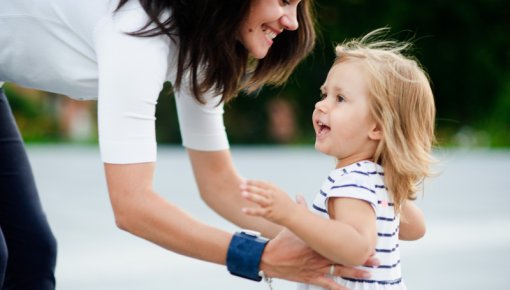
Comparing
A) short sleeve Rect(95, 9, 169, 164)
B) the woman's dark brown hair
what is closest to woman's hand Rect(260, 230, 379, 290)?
short sleeve Rect(95, 9, 169, 164)

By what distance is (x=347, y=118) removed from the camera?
2076mm

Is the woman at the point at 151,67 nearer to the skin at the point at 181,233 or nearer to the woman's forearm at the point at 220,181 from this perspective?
the skin at the point at 181,233

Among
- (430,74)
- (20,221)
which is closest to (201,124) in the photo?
(20,221)

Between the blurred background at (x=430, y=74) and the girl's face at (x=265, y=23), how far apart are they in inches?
360

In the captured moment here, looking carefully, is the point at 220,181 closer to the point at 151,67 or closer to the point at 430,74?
the point at 151,67

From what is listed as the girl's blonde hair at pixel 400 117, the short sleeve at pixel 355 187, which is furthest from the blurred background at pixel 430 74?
the short sleeve at pixel 355 187

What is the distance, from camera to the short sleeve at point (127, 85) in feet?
6.48

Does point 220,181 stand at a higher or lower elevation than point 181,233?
higher

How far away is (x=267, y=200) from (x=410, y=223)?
561 millimetres

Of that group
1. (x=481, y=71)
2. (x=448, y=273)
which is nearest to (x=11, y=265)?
(x=448, y=273)

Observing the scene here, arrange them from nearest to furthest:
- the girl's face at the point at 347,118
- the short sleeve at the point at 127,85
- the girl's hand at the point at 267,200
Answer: the girl's hand at the point at 267,200
the short sleeve at the point at 127,85
the girl's face at the point at 347,118

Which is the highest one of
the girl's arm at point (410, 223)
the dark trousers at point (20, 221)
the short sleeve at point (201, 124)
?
the short sleeve at point (201, 124)

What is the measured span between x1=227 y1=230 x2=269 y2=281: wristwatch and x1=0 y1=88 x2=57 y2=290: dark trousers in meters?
0.79

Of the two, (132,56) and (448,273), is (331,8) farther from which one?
(132,56)
